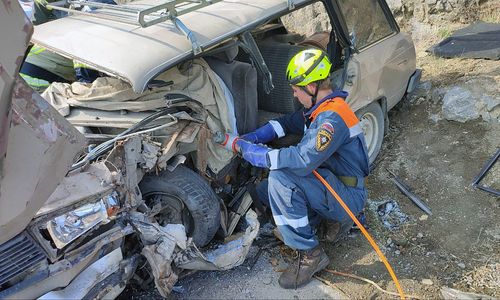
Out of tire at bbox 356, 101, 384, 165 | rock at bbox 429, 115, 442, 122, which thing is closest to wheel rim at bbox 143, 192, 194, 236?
tire at bbox 356, 101, 384, 165

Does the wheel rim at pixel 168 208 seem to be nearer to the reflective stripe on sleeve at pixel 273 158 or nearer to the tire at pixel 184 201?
the tire at pixel 184 201

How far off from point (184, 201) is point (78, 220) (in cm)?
77

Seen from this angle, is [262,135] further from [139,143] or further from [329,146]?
[139,143]

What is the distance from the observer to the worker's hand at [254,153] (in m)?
2.85

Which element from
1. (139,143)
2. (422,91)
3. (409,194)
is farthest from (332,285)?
(422,91)

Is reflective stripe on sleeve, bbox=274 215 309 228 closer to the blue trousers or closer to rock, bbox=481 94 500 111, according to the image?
the blue trousers

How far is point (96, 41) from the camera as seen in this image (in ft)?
9.05

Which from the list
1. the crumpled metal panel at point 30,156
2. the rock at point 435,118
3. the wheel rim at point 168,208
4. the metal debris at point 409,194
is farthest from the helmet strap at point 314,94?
the rock at point 435,118

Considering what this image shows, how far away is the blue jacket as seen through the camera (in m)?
2.74

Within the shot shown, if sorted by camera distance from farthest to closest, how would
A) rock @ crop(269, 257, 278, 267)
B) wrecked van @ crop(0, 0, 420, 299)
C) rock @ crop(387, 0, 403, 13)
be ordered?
rock @ crop(387, 0, 403, 13) → rock @ crop(269, 257, 278, 267) → wrecked van @ crop(0, 0, 420, 299)

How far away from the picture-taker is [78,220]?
2.20 m

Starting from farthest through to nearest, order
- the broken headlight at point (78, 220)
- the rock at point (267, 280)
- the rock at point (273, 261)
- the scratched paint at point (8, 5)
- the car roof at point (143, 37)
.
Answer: the rock at point (273, 261)
the rock at point (267, 280)
the car roof at point (143, 37)
the broken headlight at point (78, 220)
the scratched paint at point (8, 5)

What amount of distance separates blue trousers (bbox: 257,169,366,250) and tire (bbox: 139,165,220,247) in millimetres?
448

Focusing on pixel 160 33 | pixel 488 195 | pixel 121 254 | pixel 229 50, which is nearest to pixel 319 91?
pixel 229 50
